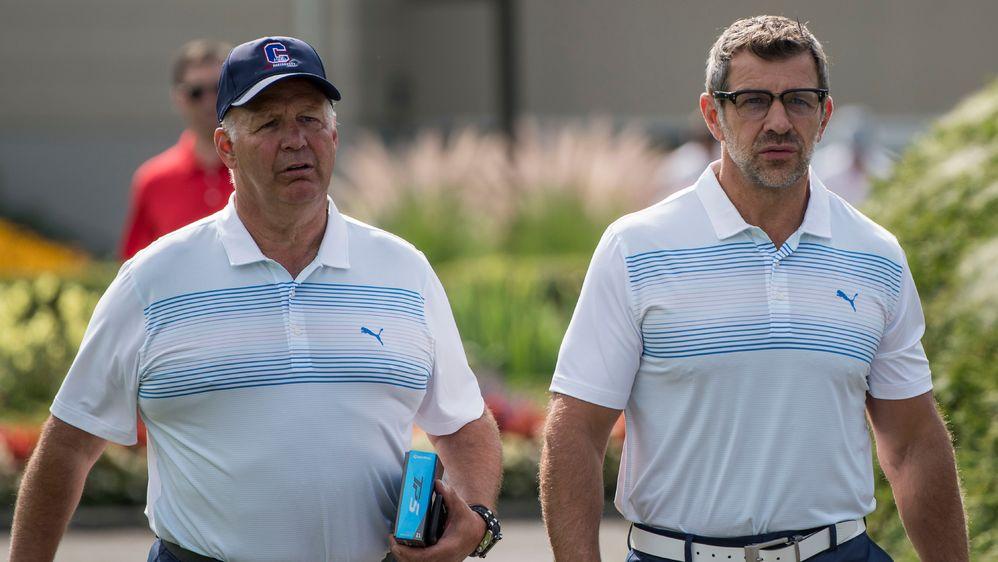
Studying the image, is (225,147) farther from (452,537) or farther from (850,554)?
(850,554)

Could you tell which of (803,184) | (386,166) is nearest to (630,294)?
(803,184)

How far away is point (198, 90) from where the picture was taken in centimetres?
675

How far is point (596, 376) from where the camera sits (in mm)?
3932

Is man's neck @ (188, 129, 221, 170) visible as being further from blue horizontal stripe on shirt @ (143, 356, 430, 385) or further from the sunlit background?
blue horizontal stripe on shirt @ (143, 356, 430, 385)

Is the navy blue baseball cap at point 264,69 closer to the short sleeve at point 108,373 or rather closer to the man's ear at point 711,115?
the short sleeve at point 108,373

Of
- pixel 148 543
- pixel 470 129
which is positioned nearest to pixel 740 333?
pixel 148 543

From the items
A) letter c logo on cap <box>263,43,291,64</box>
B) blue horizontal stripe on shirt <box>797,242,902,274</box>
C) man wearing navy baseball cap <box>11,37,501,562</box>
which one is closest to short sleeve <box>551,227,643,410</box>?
man wearing navy baseball cap <box>11,37,501,562</box>

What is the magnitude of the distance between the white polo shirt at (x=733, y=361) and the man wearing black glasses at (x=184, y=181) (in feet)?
10.9

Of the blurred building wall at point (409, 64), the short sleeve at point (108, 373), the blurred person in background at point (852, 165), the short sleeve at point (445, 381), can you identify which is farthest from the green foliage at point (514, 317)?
the blurred building wall at point (409, 64)

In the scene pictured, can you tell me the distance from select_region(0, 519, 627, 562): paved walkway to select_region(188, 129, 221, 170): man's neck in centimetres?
248

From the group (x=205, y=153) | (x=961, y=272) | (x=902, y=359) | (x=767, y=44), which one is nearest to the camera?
(x=767, y=44)

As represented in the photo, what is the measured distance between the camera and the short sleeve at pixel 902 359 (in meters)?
4.05

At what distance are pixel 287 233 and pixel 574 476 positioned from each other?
926 millimetres

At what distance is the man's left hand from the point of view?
12.4ft
